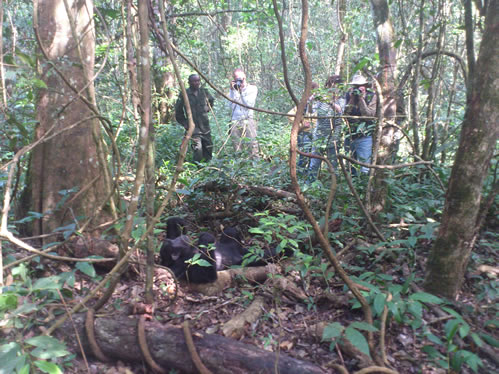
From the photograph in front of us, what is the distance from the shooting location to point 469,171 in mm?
2311

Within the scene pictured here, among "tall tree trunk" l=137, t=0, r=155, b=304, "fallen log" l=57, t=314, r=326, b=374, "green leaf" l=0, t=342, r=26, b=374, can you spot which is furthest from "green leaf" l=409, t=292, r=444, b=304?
"green leaf" l=0, t=342, r=26, b=374

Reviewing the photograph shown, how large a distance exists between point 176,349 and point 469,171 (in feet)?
6.64

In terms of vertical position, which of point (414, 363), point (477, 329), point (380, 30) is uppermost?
point (380, 30)

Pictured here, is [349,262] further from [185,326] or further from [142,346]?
[142,346]

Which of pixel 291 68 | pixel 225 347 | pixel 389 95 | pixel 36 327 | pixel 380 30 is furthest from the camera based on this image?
pixel 291 68

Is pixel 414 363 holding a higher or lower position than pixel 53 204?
lower

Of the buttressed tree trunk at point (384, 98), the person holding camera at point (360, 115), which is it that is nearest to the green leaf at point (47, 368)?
the buttressed tree trunk at point (384, 98)

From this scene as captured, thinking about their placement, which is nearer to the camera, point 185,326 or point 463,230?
point 185,326

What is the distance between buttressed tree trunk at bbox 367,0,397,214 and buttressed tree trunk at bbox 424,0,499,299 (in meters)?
1.11

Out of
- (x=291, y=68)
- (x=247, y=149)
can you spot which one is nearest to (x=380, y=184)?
(x=247, y=149)

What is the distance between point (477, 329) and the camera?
2.27m

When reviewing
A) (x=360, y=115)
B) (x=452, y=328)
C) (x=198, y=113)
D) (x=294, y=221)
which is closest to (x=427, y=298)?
(x=452, y=328)

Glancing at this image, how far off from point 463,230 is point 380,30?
2718 mm

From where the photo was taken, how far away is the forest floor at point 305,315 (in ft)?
7.14
